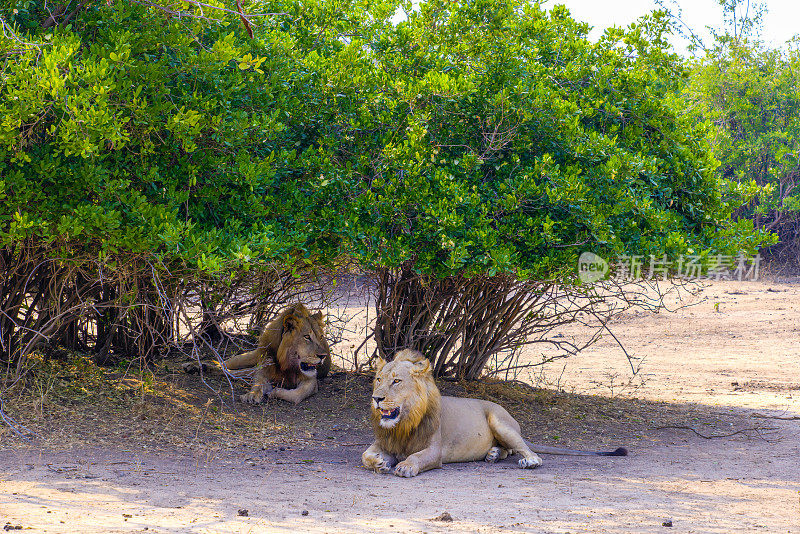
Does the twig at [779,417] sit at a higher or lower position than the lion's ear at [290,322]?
lower

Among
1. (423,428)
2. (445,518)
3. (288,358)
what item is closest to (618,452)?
(423,428)

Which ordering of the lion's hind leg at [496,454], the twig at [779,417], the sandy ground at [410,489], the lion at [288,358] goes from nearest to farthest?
the sandy ground at [410,489], the lion's hind leg at [496,454], the lion at [288,358], the twig at [779,417]

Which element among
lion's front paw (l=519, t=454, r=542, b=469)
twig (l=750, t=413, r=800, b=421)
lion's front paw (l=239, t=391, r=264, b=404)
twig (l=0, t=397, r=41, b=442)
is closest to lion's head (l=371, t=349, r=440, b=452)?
lion's front paw (l=519, t=454, r=542, b=469)

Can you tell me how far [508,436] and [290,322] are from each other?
2533 mm

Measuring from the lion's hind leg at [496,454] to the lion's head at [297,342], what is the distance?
2173mm

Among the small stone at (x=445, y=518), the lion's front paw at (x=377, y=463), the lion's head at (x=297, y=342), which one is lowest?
the lion's front paw at (x=377, y=463)

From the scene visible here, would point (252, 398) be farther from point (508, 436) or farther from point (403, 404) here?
point (508, 436)

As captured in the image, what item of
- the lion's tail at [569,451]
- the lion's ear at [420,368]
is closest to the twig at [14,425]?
the lion's ear at [420,368]

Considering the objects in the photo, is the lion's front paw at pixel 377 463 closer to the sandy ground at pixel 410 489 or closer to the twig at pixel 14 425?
the sandy ground at pixel 410 489

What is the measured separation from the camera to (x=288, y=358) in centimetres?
829

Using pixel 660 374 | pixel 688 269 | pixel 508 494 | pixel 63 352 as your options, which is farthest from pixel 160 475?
pixel 660 374

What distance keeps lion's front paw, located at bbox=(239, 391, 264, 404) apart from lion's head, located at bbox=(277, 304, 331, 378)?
14.4 inches

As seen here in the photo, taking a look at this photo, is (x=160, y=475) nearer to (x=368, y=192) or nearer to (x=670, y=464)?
(x=368, y=192)

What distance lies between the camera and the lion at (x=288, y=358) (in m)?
8.27
